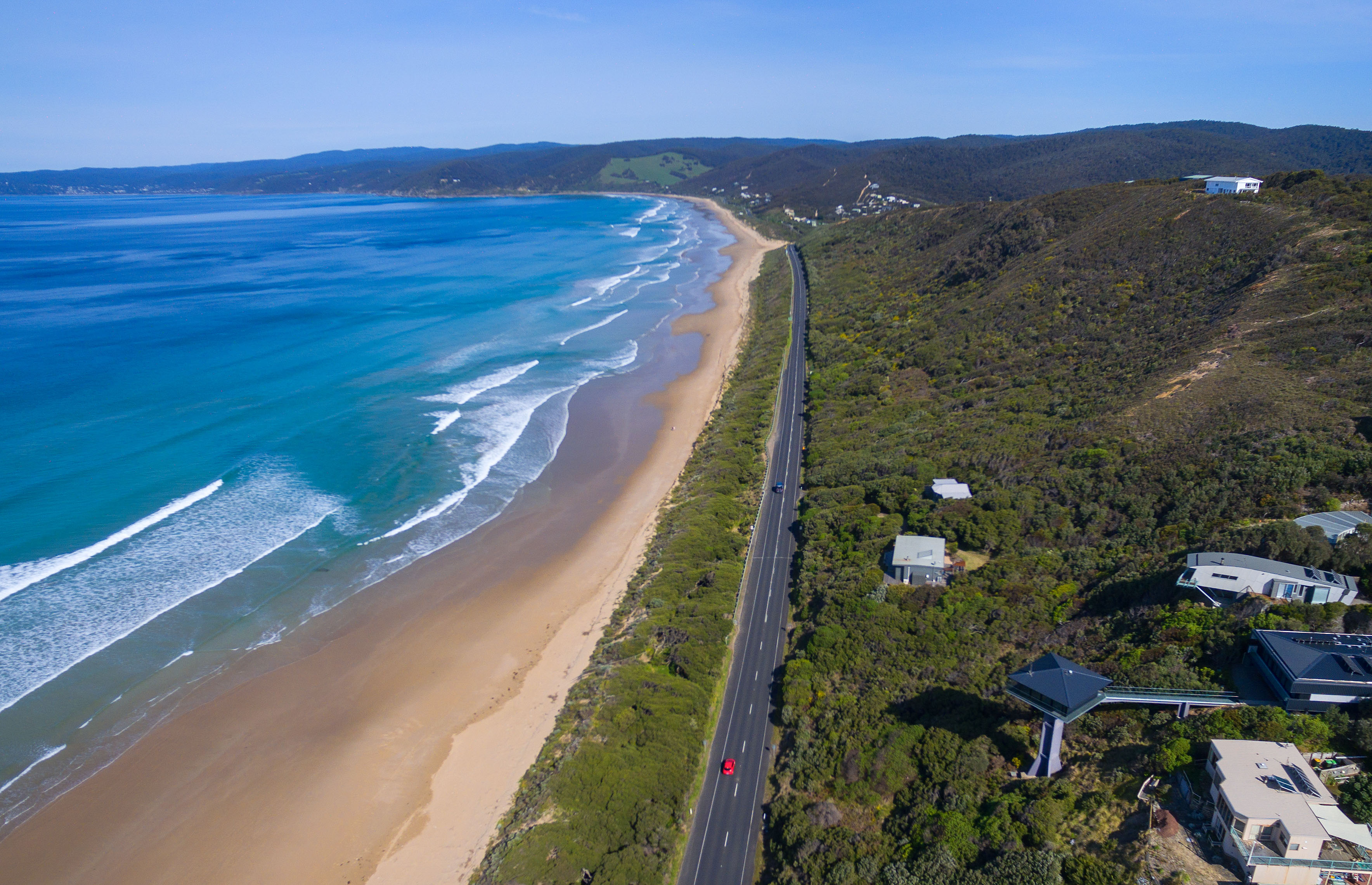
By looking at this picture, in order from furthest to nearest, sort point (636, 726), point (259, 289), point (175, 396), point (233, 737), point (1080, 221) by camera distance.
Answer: point (259, 289) → point (1080, 221) → point (175, 396) → point (233, 737) → point (636, 726)

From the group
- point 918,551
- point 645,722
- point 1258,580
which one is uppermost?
point 1258,580

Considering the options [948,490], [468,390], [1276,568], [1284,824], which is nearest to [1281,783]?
[1284,824]

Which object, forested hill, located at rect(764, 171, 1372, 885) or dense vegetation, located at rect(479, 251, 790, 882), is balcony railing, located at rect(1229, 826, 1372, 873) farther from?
dense vegetation, located at rect(479, 251, 790, 882)

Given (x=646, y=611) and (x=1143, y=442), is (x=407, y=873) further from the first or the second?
(x=1143, y=442)

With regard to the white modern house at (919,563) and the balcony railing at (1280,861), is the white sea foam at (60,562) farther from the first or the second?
the balcony railing at (1280,861)

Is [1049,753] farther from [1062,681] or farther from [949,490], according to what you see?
[949,490]

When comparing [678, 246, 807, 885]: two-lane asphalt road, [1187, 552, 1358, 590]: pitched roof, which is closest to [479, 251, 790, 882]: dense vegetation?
[678, 246, 807, 885]: two-lane asphalt road

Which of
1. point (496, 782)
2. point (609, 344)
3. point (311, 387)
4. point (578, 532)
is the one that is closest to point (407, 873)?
point (496, 782)

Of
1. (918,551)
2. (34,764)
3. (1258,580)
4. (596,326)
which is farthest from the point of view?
(596,326)
